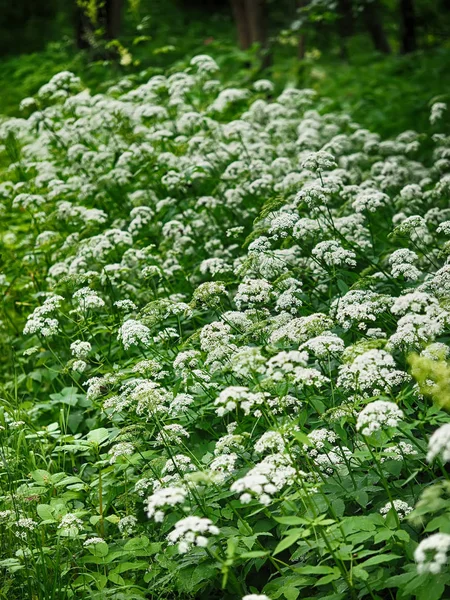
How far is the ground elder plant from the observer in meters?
3.20

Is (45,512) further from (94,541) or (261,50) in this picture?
(261,50)

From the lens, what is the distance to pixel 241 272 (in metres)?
4.57

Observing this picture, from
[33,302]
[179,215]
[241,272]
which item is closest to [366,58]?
[179,215]

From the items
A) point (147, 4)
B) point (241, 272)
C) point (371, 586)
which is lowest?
point (371, 586)

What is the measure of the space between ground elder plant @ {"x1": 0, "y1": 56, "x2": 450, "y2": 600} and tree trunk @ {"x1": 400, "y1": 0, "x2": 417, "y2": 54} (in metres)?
7.08

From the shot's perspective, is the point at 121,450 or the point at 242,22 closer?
the point at 121,450

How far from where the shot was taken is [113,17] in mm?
13734

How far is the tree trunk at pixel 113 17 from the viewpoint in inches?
538

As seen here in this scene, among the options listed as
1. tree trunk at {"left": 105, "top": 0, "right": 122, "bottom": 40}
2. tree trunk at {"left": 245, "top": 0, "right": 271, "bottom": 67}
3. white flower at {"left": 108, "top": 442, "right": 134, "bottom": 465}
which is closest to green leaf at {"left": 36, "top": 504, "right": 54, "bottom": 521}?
white flower at {"left": 108, "top": 442, "right": 134, "bottom": 465}

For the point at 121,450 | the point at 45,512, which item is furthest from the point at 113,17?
the point at 45,512

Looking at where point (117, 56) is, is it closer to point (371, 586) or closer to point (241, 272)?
point (241, 272)

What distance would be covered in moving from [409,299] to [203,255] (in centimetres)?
326

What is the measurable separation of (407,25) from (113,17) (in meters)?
5.75

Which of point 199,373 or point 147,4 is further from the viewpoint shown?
point 147,4
